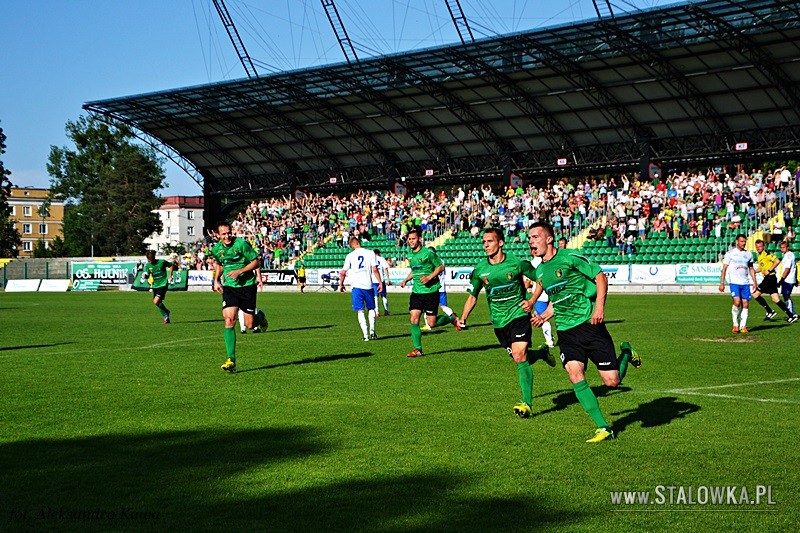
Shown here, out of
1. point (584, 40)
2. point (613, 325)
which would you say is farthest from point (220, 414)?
point (584, 40)

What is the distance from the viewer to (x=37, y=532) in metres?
5.93

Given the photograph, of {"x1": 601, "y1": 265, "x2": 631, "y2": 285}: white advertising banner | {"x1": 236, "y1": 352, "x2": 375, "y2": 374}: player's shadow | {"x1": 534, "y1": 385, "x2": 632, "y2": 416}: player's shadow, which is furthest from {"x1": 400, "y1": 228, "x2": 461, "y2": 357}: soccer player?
{"x1": 601, "y1": 265, "x2": 631, "y2": 285}: white advertising banner

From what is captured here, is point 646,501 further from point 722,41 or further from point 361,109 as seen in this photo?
→ point 361,109

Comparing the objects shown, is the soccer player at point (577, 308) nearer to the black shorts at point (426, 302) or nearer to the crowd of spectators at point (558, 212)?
the black shorts at point (426, 302)

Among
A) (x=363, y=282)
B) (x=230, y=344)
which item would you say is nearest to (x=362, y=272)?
(x=363, y=282)

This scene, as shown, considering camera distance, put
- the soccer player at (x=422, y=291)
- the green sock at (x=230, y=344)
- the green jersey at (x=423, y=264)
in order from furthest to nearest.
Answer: the green jersey at (x=423, y=264) → the soccer player at (x=422, y=291) → the green sock at (x=230, y=344)

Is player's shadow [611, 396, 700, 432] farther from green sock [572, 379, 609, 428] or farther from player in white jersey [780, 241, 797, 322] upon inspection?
player in white jersey [780, 241, 797, 322]

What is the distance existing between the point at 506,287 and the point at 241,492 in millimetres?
5296

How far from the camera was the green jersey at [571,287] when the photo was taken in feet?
30.1

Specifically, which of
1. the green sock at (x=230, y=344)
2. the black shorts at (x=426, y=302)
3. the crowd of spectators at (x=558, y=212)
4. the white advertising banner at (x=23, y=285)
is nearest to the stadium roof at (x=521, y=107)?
the crowd of spectators at (x=558, y=212)

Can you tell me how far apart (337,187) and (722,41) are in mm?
31594

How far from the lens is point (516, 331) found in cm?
1099

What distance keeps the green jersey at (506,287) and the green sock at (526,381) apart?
0.93m

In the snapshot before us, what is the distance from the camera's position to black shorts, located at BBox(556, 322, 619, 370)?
29.6 ft
